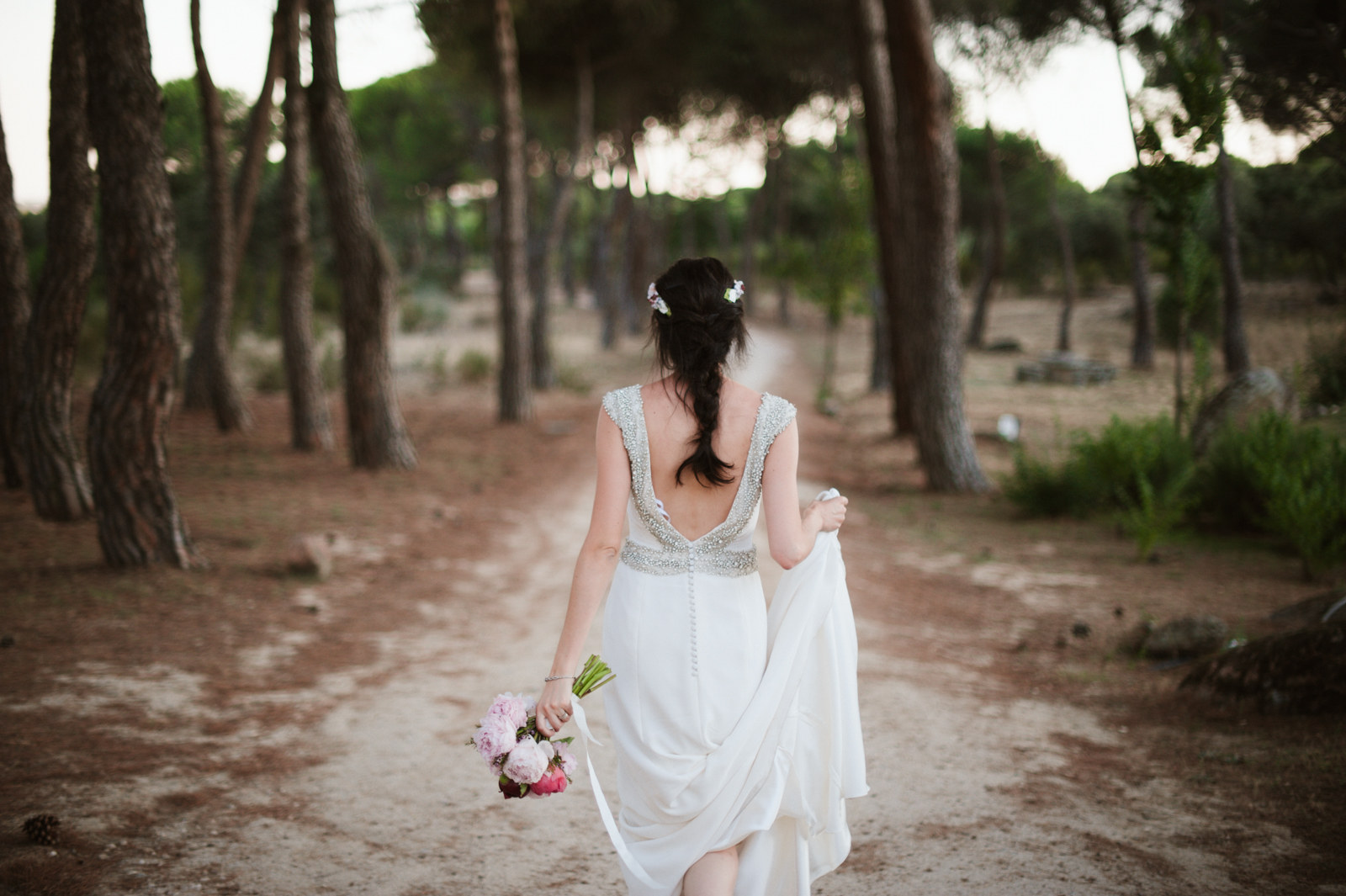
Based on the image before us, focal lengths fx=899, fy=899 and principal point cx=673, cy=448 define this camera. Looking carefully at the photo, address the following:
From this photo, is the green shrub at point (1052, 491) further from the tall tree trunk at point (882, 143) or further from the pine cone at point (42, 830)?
the pine cone at point (42, 830)

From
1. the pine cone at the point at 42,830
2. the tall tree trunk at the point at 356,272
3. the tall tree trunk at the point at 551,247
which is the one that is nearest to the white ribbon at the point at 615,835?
the pine cone at the point at 42,830

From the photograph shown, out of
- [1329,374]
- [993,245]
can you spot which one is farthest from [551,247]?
[993,245]

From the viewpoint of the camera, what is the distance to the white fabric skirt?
2.31 meters

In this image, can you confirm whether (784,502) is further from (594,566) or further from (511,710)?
(511,710)

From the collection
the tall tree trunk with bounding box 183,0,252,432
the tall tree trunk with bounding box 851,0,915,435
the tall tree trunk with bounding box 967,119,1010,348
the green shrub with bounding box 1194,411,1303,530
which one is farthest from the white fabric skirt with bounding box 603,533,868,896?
the tall tree trunk with bounding box 967,119,1010,348

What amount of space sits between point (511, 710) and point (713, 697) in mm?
514

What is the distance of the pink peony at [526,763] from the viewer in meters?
2.15

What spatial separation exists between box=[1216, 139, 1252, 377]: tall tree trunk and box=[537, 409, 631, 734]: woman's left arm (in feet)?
38.8

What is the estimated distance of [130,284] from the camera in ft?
18.4

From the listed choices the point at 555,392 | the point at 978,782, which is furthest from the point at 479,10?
the point at 978,782

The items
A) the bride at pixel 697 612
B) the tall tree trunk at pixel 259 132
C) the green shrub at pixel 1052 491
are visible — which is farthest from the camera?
the tall tree trunk at pixel 259 132

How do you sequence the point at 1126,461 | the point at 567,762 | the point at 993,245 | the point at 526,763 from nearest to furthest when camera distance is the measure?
the point at 526,763 → the point at 567,762 → the point at 1126,461 → the point at 993,245

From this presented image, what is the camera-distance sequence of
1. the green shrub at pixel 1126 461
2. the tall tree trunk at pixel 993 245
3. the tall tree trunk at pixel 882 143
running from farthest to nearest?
the tall tree trunk at pixel 993 245 → the tall tree trunk at pixel 882 143 → the green shrub at pixel 1126 461

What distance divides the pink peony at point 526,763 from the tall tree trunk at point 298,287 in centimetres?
914
